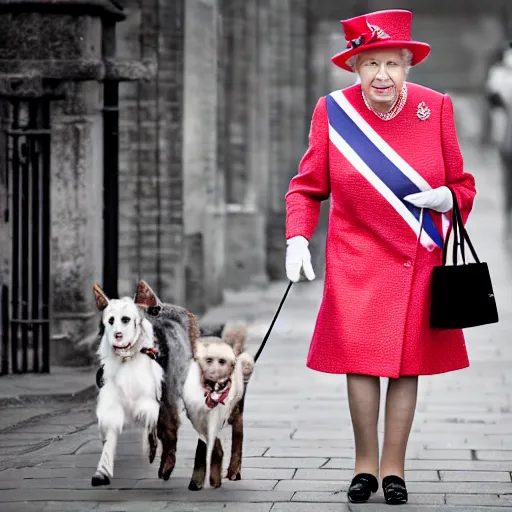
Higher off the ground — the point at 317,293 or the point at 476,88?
the point at 476,88

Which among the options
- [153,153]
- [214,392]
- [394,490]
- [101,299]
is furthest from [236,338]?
[153,153]

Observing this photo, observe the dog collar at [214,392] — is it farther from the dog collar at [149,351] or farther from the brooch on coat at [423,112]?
the brooch on coat at [423,112]

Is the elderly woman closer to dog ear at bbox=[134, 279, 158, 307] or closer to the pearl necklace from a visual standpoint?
the pearl necklace

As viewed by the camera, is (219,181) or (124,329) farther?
(219,181)

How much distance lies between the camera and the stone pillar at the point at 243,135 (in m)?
19.7

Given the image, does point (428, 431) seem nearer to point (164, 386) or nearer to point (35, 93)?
point (164, 386)

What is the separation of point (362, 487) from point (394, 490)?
12 cm

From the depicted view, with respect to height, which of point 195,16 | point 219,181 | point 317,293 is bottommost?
point 317,293

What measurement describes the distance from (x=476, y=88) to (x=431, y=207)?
156 feet

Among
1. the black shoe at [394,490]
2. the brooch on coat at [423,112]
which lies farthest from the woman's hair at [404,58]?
the black shoe at [394,490]

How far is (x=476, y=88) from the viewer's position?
53812 mm

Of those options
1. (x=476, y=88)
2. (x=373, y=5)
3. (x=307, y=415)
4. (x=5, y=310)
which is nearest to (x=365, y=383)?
(x=307, y=415)

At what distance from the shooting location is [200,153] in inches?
651

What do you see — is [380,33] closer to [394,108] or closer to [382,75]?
[382,75]
